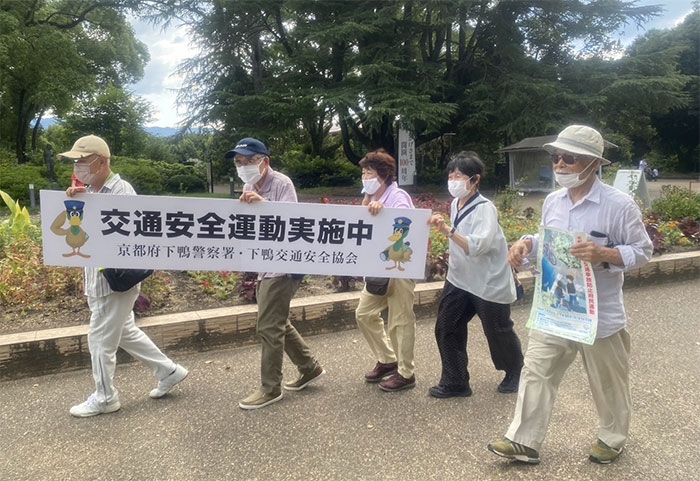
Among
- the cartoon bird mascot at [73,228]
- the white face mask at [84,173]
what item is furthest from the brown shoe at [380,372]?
the white face mask at [84,173]

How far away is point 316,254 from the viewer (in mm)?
3525

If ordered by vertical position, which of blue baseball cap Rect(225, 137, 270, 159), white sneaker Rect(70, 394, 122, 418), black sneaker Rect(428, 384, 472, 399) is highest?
blue baseball cap Rect(225, 137, 270, 159)

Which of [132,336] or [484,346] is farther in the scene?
[484,346]

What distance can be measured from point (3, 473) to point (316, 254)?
2.10 meters

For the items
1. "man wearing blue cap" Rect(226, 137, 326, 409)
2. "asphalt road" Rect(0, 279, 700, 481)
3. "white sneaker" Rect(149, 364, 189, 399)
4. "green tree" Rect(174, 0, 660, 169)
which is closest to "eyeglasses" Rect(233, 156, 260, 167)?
"man wearing blue cap" Rect(226, 137, 326, 409)

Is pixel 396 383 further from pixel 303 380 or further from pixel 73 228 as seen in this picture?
pixel 73 228

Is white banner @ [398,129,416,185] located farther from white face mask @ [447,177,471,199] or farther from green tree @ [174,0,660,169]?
white face mask @ [447,177,471,199]

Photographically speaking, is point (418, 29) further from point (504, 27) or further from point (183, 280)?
point (183, 280)

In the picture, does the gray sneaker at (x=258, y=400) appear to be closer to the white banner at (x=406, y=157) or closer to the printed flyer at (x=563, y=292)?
Answer: the printed flyer at (x=563, y=292)

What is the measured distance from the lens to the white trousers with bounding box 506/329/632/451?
103 inches

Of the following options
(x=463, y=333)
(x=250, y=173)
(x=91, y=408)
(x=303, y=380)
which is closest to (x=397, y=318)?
(x=463, y=333)

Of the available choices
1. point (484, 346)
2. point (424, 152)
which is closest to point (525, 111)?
point (424, 152)

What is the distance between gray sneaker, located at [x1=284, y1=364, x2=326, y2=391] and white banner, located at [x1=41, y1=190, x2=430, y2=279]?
72 cm

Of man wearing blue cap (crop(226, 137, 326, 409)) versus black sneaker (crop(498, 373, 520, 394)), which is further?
black sneaker (crop(498, 373, 520, 394))
